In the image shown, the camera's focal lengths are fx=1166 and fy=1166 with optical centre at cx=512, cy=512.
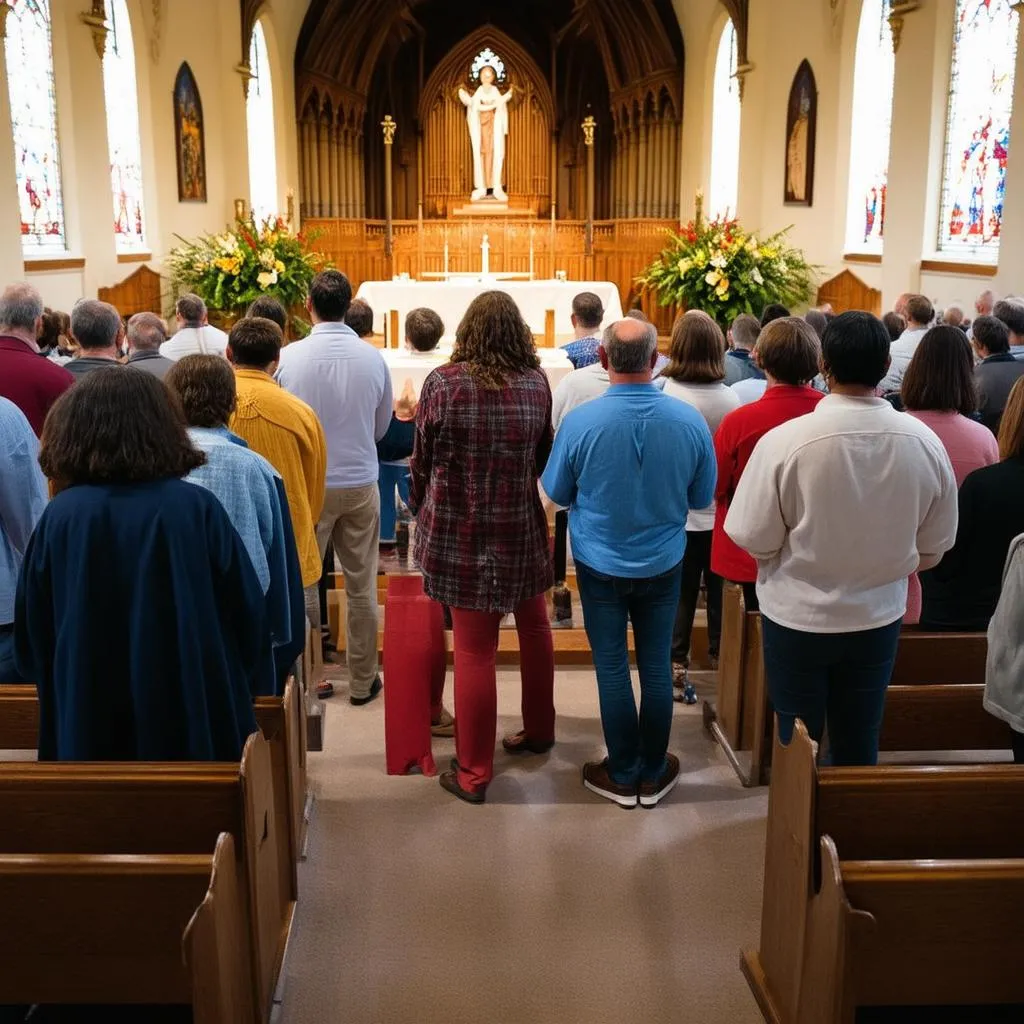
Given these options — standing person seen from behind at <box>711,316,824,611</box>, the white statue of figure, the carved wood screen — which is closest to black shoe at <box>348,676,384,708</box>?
standing person seen from behind at <box>711,316,824,611</box>

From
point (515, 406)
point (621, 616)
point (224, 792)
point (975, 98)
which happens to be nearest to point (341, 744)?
point (621, 616)

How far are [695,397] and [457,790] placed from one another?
65.5 inches

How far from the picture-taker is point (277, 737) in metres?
2.92

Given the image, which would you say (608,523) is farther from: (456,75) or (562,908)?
(456,75)

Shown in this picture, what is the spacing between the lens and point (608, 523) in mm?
3457

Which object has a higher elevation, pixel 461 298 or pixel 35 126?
pixel 35 126

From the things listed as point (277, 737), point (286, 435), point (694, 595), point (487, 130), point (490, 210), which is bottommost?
point (694, 595)

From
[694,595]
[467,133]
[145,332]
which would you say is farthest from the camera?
[467,133]

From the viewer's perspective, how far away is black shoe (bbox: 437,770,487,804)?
367 cm

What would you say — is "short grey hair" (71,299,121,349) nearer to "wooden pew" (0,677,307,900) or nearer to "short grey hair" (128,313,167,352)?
"short grey hair" (128,313,167,352)

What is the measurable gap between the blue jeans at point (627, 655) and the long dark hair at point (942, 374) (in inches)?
38.6

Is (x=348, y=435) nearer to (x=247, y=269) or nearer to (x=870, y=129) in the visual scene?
(x=247, y=269)

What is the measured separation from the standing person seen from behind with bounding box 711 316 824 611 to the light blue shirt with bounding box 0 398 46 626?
2.13 metres

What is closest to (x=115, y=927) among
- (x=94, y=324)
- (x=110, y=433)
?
(x=110, y=433)
